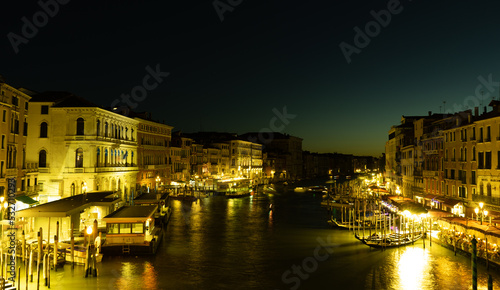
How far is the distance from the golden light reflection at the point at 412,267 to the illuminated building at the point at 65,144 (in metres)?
24.4

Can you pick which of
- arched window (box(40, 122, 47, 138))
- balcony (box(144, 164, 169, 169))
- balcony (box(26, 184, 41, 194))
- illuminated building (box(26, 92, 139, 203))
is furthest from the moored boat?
balcony (box(144, 164, 169, 169))

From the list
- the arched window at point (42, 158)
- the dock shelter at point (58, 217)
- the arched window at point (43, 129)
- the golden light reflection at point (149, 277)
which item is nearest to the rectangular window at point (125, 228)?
the dock shelter at point (58, 217)

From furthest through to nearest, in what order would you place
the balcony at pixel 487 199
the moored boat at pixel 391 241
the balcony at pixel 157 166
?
the balcony at pixel 157 166
the balcony at pixel 487 199
the moored boat at pixel 391 241

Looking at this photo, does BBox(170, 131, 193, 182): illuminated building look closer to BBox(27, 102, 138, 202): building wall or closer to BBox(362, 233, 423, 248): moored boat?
BBox(27, 102, 138, 202): building wall

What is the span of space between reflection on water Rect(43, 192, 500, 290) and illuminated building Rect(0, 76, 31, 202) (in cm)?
999

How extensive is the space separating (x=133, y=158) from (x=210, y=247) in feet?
79.6

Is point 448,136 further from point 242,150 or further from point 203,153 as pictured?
point 242,150

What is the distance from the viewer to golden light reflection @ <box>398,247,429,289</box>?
54.3 feet

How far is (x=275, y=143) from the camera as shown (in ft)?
436

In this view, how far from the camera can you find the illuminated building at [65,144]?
109ft

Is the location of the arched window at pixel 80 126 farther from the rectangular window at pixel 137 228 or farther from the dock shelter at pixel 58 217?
the rectangular window at pixel 137 228

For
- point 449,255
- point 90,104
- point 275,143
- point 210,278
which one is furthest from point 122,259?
point 275,143

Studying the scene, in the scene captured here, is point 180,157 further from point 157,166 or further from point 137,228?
point 137,228

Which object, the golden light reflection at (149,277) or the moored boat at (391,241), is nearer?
the golden light reflection at (149,277)
